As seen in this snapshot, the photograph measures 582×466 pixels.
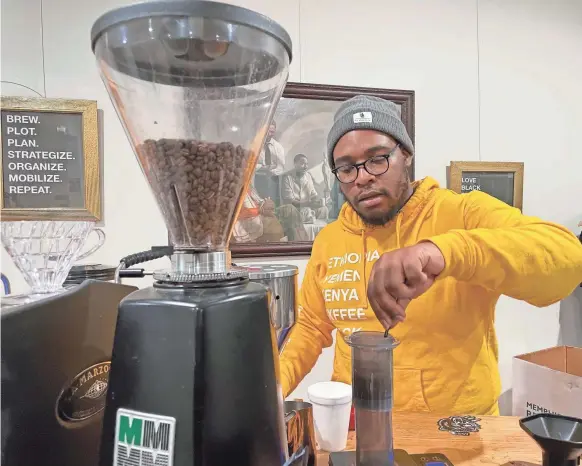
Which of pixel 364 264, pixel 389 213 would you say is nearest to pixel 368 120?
pixel 389 213

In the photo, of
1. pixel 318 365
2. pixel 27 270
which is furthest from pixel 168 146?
pixel 318 365

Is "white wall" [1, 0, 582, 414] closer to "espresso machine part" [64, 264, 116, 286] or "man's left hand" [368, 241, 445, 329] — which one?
"espresso machine part" [64, 264, 116, 286]

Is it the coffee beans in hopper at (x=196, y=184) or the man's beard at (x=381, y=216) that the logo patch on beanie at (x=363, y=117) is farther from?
the coffee beans in hopper at (x=196, y=184)

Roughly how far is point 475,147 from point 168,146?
2.06m

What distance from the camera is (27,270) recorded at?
1.94 feet

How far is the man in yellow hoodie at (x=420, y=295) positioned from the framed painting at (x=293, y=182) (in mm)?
504

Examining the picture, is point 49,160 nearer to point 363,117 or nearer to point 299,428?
point 363,117

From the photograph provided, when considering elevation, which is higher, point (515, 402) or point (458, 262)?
point (458, 262)

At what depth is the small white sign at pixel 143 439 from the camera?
0.46 m

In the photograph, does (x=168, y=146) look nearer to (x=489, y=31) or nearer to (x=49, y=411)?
(x=49, y=411)

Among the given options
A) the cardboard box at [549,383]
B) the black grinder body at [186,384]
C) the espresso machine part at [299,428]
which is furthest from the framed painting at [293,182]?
the black grinder body at [186,384]

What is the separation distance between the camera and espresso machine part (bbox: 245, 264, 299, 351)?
0.70 metres

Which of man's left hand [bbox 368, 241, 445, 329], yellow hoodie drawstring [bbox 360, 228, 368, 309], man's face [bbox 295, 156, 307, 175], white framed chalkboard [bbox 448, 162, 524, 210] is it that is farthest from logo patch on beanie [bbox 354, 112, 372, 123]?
white framed chalkboard [bbox 448, 162, 524, 210]

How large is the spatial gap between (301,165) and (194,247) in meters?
1.47
